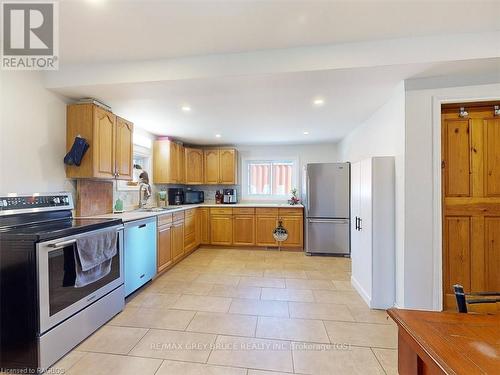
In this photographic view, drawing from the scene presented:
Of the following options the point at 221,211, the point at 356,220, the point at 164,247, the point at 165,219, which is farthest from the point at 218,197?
the point at 356,220

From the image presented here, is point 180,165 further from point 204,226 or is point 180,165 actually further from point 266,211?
point 266,211

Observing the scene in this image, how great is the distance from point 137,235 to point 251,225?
241 cm

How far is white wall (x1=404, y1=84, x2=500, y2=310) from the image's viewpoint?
2148 mm

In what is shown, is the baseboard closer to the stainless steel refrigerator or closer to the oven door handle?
the stainless steel refrigerator

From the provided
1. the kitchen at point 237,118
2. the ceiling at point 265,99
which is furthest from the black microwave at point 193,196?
the kitchen at point 237,118

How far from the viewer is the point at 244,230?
4.73 m

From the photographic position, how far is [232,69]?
205 cm

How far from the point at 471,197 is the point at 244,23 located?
259 cm

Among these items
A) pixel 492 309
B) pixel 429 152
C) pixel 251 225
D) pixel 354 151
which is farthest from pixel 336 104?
pixel 251 225

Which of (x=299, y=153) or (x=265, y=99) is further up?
(x=265, y=99)

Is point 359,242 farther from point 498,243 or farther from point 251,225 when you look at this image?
point 251,225

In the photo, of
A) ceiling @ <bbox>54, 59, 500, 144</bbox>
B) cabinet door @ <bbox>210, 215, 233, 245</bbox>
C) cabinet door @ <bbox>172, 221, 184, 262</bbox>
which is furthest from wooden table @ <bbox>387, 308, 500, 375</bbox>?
cabinet door @ <bbox>210, 215, 233, 245</bbox>

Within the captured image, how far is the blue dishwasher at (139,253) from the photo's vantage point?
2557 mm

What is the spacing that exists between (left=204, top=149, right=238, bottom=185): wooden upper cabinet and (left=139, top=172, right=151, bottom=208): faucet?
143 cm
